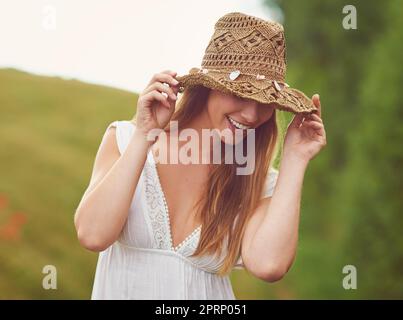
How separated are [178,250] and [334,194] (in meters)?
5.67

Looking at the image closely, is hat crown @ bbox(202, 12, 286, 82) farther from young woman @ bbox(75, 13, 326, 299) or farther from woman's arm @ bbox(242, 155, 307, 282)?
woman's arm @ bbox(242, 155, 307, 282)

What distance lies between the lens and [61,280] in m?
8.48

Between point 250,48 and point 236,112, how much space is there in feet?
0.71

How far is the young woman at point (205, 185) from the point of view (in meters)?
2.57

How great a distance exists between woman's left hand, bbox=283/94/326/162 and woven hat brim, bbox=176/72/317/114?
0.18 feet

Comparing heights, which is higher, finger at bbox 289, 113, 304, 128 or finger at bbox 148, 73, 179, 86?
finger at bbox 148, 73, 179, 86

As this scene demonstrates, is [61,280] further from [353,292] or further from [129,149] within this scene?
[129,149]

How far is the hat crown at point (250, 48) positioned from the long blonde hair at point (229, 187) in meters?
0.17

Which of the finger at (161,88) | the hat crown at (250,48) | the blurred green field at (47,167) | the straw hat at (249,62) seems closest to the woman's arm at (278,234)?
the straw hat at (249,62)

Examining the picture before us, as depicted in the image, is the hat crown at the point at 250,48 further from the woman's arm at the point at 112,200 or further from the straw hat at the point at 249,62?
the woman's arm at the point at 112,200

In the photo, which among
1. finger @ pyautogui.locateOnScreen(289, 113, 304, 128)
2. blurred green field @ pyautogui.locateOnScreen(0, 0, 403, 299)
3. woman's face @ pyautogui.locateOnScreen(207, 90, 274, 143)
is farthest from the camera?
blurred green field @ pyautogui.locateOnScreen(0, 0, 403, 299)

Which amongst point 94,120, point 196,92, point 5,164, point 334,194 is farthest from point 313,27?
point 196,92

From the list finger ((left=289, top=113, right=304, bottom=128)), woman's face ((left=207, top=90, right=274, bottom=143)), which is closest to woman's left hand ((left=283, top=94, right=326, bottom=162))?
finger ((left=289, top=113, right=304, bottom=128))

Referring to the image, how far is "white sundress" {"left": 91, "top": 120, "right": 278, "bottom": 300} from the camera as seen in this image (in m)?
2.69
